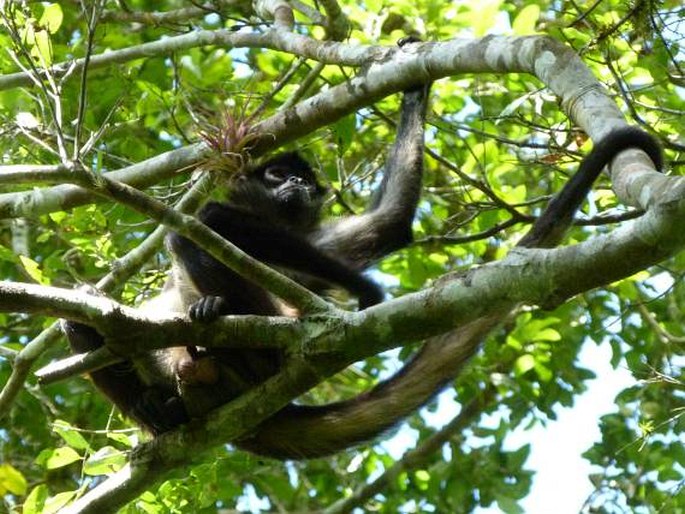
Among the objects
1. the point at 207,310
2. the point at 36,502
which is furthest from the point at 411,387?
the point at 36,502

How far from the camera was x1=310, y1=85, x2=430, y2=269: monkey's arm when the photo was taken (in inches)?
257

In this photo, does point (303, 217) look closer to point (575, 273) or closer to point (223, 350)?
point (223, 350)

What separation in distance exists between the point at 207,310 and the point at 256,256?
2.58 ft

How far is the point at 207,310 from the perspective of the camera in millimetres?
4699

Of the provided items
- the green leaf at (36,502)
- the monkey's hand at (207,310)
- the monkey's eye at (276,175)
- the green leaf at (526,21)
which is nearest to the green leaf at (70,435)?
the green leaf at (36,502)

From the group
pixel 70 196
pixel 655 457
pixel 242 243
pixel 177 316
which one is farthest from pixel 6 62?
pixel 655 457

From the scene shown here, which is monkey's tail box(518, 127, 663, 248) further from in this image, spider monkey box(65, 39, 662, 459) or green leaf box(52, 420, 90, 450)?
green leaf box(52, 420, 90, 450)

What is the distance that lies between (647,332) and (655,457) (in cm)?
115

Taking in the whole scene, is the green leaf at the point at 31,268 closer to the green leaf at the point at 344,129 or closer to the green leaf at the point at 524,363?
the green leaf at the point at 344,129

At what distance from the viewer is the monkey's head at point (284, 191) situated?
6.95 meters

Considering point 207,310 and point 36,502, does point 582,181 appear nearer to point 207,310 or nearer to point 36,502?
point 207,310

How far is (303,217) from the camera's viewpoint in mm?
7125

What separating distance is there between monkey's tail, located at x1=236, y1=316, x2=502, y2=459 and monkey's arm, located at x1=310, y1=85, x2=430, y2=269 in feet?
3.56

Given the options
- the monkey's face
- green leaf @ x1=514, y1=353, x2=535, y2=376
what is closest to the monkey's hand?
the monkey's face
